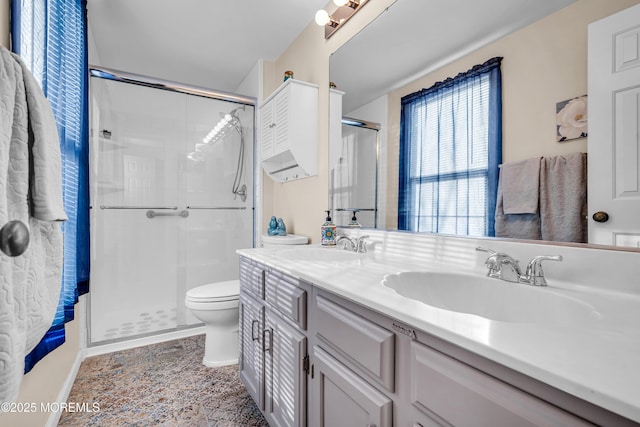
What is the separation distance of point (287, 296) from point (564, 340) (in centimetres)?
90

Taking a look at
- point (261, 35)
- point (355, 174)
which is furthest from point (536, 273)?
point (261, 35)

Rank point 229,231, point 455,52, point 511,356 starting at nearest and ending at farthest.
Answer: point 511,356, point 455,52, point 229,231

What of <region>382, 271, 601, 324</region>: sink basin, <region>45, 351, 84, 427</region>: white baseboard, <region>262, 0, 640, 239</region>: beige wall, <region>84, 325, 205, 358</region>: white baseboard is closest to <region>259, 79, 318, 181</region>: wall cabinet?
<region>262, 0, 640, 239</region>: beige wall

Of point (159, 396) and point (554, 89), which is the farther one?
point (159, 396)

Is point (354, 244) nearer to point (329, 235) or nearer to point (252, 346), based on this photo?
point (329, 235)

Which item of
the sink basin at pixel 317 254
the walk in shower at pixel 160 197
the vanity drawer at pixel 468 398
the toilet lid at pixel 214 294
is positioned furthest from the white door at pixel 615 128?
the walk in shower at pixel 160 197

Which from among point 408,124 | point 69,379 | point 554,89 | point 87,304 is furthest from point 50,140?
point 87,304

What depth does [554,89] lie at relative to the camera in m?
0.96

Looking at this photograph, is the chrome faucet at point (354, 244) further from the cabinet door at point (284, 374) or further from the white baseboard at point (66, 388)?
the white baseboard at point (66, 388)

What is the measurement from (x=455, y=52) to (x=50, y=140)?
140 cm

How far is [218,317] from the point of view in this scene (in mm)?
2037

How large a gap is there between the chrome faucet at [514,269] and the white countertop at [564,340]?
5 cm

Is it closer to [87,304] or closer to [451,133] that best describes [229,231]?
[87,304]

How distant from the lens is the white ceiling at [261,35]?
1.21 m
